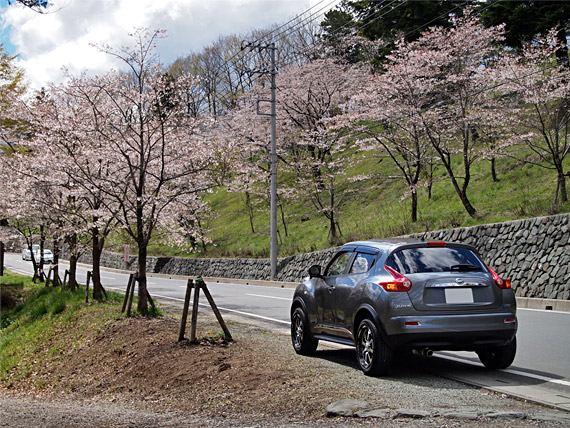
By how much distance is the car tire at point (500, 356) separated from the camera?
737 cm

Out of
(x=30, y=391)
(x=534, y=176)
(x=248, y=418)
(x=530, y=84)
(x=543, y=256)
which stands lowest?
(x=30, y=391)

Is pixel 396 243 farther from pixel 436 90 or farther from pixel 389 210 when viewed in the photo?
pixel 389 210

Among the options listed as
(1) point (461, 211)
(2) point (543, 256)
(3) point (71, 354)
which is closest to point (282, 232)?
(1) point (461, 211)

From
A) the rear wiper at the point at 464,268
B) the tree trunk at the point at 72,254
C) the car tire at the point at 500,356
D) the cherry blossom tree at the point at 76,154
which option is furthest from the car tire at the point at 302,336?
the tree trunk at the point at 72,254

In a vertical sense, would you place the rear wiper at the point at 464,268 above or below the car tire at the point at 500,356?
above

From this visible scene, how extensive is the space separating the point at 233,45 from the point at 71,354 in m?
59.7

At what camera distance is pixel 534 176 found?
87.4 ft

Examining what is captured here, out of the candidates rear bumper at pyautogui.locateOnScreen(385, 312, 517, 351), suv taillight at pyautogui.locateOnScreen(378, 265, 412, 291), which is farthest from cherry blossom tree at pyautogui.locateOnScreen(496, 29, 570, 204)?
suv taillight at pyautogui.locateOnScreen(378, 265, 412, 291)

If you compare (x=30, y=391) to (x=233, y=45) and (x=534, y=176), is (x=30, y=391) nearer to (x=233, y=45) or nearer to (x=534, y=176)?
(x=534, y=176)

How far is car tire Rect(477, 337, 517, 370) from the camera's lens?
7369mm

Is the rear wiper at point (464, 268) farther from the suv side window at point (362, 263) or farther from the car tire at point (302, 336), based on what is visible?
the car tire at point (302, 336)

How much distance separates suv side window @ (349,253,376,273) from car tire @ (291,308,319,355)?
→ 1.42 m

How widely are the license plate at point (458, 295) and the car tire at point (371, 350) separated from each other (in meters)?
0.94

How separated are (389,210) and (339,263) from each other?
2509 centimetres
